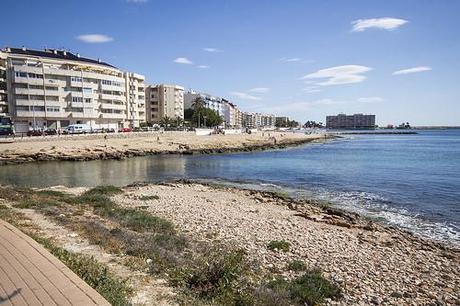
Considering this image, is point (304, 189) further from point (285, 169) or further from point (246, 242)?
point (246, 242)

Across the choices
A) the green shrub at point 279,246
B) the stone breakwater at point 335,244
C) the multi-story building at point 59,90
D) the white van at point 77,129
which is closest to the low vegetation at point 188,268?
the green shrub at point 279,246

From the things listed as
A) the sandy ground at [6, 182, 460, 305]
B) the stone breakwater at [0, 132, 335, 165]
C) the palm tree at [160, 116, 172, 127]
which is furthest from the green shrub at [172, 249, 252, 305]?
the palm tree at [160, 116, 172, 127]

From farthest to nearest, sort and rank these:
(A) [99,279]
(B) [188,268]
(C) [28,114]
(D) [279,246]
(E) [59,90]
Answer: (E) [59,90] → (C) [28,114] → (D) [279,246] → (B) [188,268] → (A) [99,279]

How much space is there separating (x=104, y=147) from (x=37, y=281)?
63.5 m

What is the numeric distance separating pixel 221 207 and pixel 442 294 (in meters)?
14.8

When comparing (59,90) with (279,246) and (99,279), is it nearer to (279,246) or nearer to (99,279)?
(279,246)

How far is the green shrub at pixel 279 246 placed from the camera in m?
14.8

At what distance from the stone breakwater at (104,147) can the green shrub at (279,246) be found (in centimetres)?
5119

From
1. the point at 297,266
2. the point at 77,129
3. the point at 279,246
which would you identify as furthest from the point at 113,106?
the point at 297,266

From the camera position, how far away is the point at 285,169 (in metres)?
51.6

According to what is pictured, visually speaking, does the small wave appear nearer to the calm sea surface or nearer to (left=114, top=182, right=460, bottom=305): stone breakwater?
the calm sea surface

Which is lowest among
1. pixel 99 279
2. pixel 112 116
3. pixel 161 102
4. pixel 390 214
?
pixel 390 214

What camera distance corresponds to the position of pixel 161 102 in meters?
161

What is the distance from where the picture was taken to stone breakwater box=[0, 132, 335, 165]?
58094mm
